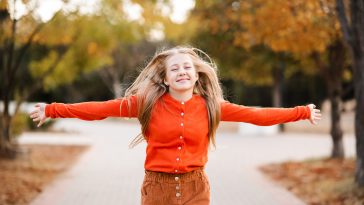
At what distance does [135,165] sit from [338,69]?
452 cm

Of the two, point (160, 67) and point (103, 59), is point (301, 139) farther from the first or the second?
point (160, 67)

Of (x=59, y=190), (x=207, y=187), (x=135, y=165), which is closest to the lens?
(x=207, y=187)

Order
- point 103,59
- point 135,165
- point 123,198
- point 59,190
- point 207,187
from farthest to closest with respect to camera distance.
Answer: point 103,59 < point 135,165 < point 59,190 < point 123,198 < point 207,187

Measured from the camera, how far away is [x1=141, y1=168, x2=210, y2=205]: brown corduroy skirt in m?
3.89

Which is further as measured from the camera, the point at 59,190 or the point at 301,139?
the point at 301,139

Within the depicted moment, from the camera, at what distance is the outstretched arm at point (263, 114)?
13.5 feet

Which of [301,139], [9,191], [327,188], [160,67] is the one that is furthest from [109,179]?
[301,139]

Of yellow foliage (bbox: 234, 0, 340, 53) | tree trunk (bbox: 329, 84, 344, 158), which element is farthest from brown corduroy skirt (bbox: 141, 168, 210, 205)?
tree trunk (bbox: 329, 84, 344, 158)

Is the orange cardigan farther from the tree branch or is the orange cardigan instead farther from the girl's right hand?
the tree branch

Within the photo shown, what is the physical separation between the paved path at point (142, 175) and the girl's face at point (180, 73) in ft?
5.10

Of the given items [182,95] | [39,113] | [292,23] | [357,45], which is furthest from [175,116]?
[292,23]

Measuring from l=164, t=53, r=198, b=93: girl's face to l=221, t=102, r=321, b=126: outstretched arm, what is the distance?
302 mm

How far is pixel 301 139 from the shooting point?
20.4 metres

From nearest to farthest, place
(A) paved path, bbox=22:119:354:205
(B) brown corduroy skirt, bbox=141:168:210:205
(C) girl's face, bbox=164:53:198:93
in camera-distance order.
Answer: (B) brown corduroy skirt, bbox=141:168:210:205
(C) girl's face, bbox=164:53:198:93
(A) paved path, bbox=22:119:354:205
